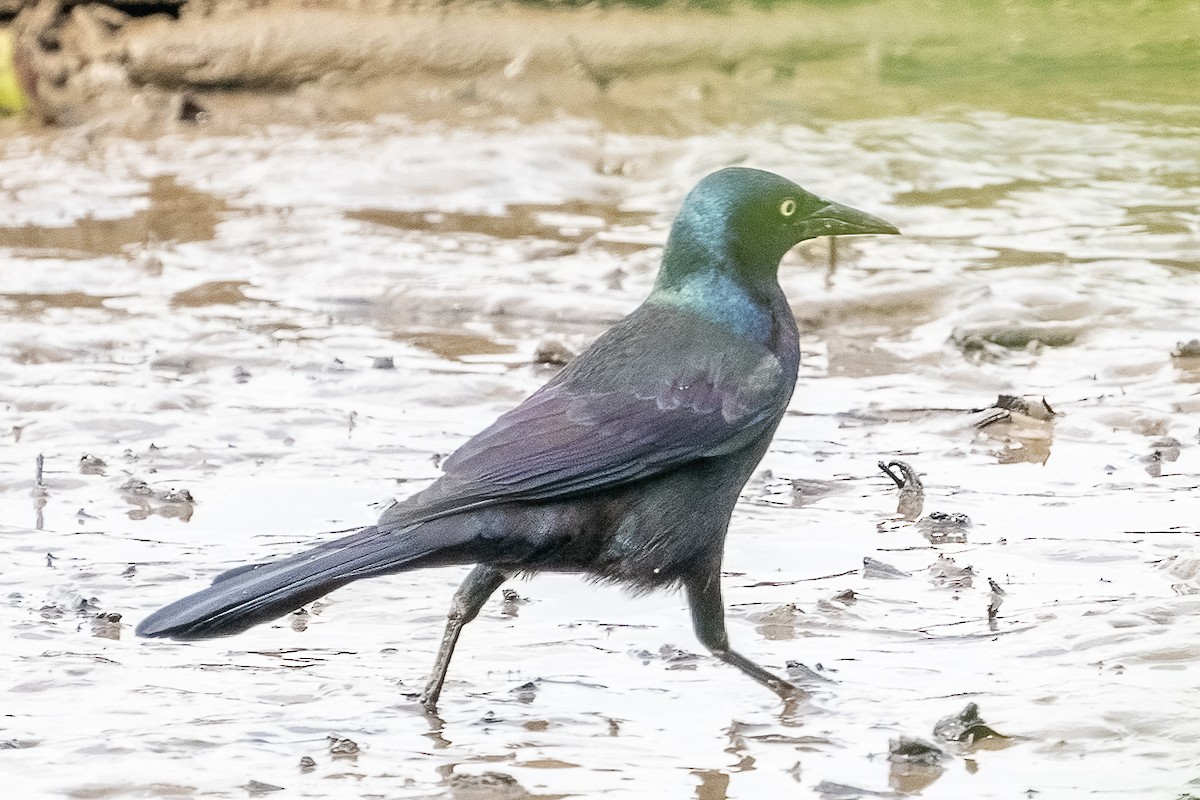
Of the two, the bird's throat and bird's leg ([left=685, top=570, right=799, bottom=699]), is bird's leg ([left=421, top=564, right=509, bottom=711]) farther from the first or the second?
the bird's throat

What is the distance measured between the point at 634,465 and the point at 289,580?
2.56 feet

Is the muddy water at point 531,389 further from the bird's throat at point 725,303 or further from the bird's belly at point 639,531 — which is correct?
the bird's throat at point 725,303

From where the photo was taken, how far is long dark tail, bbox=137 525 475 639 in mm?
3666

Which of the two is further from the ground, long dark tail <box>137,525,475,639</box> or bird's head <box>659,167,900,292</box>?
bird's head <box>659,167,900,292</box>

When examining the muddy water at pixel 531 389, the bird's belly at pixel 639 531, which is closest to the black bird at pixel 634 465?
the bird's belly at pixel 639 531

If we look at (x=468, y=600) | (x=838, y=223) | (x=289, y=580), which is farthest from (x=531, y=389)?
(x=289, y=580)

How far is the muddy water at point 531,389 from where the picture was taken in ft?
12.3

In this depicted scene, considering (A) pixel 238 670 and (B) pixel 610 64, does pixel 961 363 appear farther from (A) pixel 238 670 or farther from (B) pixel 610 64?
(B) pixel 610 64

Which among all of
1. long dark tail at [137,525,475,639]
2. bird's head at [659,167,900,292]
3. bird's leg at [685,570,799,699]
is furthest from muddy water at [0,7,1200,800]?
bird's head at [659,167,900,292]

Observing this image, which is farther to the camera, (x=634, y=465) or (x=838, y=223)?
(x=838, y=223)

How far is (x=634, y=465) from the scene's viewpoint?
4.03 meters

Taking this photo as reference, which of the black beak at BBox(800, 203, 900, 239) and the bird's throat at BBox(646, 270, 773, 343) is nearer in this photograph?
the bird's throat at BBox(646, 270, 773, 343)

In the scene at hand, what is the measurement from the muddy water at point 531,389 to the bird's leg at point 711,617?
0.07 meters

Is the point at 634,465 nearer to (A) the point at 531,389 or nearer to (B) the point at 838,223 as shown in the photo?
(B) the point at 838,223
